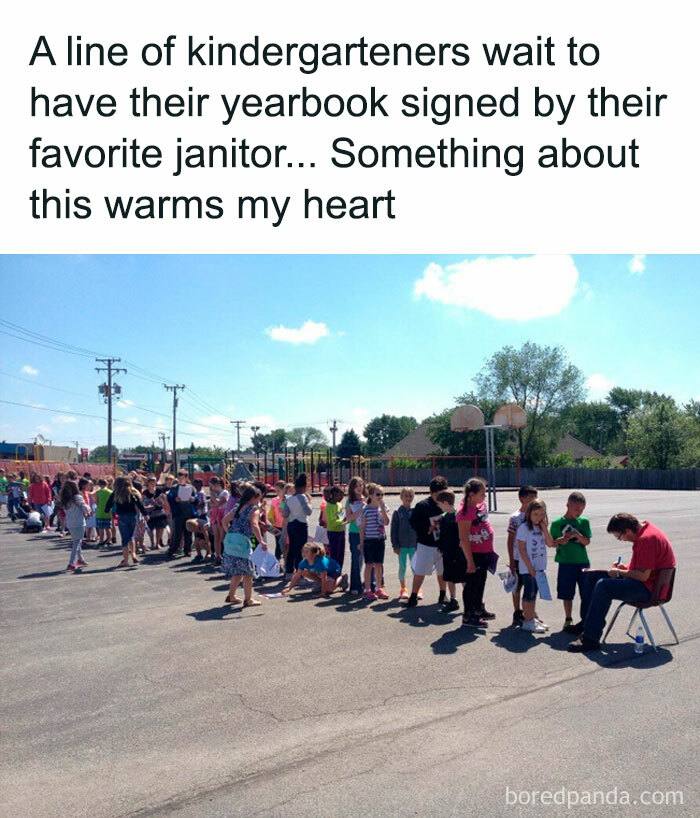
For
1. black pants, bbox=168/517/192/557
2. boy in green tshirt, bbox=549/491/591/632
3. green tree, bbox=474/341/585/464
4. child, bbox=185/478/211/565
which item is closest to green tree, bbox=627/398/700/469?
green tree, bbox=474/341/585/464

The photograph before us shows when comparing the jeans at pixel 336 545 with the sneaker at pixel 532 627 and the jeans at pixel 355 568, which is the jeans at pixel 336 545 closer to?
the jeans at pixel 355 568

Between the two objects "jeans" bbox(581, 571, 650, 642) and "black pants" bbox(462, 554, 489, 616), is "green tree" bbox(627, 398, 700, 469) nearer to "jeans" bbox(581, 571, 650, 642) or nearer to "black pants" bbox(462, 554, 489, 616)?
"black pants" bbox(462, 554, 489, 616)

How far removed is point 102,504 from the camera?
1584 cm

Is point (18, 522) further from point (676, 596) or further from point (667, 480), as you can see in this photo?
point (667, 480)

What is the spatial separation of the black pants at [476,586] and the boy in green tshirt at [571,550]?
815 mm

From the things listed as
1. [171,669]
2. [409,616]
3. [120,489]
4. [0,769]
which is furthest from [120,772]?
[120,489]

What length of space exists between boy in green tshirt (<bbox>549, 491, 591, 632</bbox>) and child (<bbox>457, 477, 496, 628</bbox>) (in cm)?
78

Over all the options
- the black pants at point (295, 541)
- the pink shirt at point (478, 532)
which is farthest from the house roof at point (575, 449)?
the pink shirt at point (478, 532)

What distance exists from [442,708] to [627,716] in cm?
132

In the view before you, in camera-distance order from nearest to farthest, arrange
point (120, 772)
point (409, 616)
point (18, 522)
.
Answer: point (120, 772)
point (409, 616)
point (18, 522)

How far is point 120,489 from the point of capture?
12883 mm

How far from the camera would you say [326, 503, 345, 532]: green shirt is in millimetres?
10594

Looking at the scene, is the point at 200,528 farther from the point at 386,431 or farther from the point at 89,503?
the point at 386,431

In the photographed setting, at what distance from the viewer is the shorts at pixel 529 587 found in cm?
760
